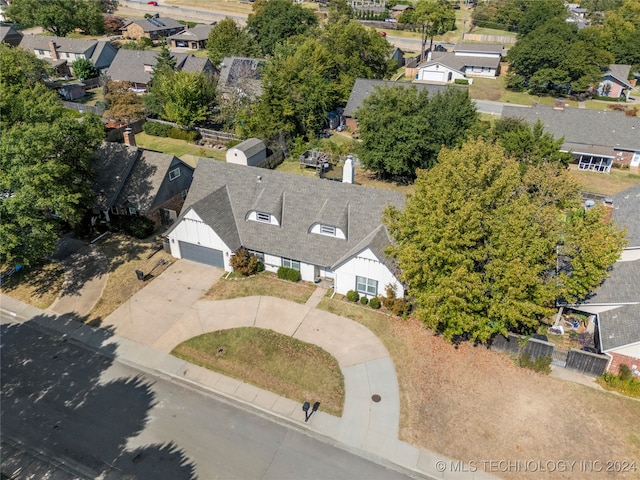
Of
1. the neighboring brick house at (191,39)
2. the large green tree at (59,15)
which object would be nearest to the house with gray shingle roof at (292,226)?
the neighboring brick house at (191,39)

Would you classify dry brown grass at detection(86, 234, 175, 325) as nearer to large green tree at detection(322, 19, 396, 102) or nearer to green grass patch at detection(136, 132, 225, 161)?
green grass patch at detection(136, 132, 225, 161)

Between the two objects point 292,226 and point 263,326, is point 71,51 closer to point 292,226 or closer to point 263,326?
point 292,226

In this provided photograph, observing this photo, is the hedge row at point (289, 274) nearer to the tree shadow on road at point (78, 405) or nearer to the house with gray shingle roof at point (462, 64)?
the tree shadow on road at point (78, 405)

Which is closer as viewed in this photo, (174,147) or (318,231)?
(318,231)

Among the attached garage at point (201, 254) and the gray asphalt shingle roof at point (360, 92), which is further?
the gray asphalt shingle roof at point (360, 92)

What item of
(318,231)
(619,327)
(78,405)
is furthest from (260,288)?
(619,327)

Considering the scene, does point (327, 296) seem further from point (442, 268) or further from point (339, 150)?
point (339, 150)
